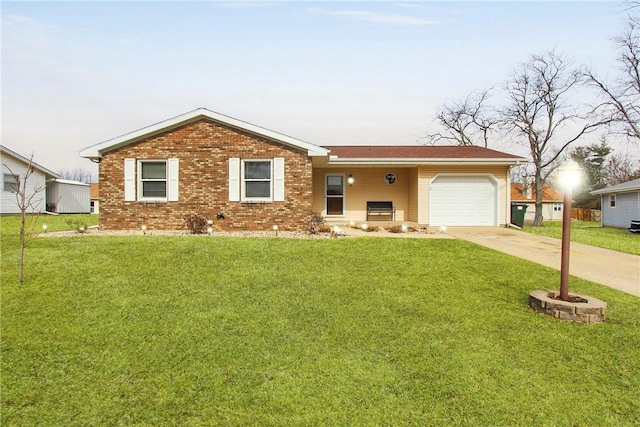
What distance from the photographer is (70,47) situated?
10359mm

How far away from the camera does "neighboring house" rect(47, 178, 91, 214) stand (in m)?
25.5

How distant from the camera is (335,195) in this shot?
16.0 m

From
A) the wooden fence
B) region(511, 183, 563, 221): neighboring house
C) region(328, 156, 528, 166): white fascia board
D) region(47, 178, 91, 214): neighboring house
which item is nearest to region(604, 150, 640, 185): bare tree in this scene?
region(511, 183, 563, 221): neighboring house

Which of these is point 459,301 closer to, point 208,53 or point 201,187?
point 201,187

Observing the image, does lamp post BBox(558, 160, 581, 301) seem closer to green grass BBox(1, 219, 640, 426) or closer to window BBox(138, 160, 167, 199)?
green grass BBox(1, 219, 640, 426)

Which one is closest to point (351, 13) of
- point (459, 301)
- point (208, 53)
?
point (208, 53)

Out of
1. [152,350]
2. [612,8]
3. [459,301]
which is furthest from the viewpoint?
[612,8]

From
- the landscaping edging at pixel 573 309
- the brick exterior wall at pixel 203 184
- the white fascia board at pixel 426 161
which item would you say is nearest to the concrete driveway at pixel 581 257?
the landscaping edging at pixel 573 309

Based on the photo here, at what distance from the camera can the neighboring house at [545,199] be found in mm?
39688

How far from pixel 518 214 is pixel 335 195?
26.3 feet

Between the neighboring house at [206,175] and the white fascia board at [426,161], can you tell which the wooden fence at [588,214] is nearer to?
the white fascia board at [426,161]

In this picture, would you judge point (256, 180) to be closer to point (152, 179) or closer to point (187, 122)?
point (187, 122)

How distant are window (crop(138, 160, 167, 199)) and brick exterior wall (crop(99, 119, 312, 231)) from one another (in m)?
0.25

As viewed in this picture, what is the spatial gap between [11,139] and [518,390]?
25950mm
